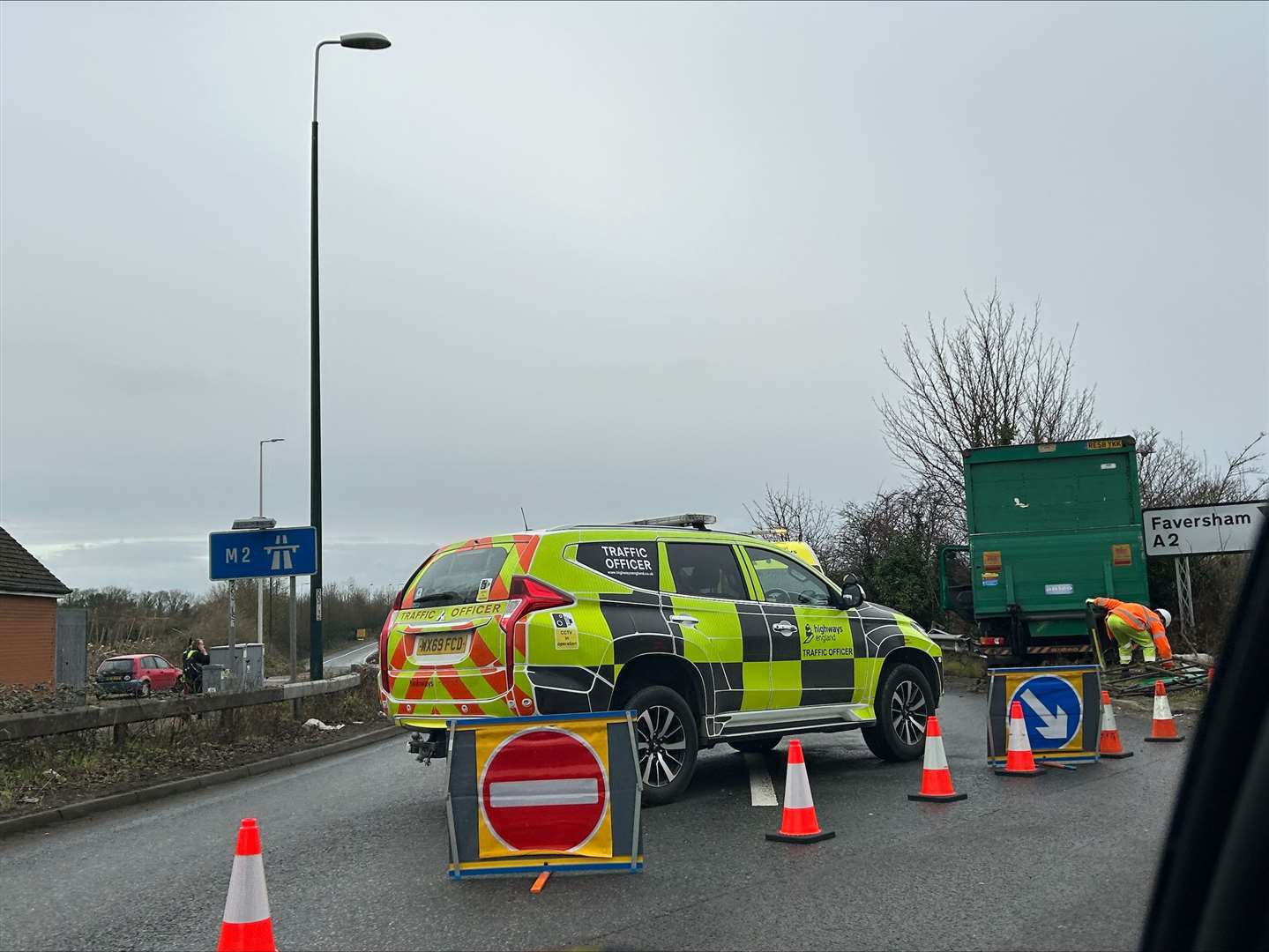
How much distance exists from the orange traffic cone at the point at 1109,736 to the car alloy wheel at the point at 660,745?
160 inches

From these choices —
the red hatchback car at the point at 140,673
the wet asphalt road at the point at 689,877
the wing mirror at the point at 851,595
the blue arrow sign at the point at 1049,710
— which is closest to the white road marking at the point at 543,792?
the wet asphalt road at the point at 689,877

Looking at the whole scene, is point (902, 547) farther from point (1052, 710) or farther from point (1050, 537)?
point (1052, 710)

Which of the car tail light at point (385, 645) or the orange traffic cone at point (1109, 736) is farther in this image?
the orange traffic cone at point (1109, 736)

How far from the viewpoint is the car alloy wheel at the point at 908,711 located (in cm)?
1037

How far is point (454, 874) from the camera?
258 inches

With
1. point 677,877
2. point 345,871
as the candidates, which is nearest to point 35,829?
point 345,871

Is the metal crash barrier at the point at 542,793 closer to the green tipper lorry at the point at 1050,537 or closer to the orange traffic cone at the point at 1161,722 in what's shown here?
the orange traffic cone at the point at 1161,722

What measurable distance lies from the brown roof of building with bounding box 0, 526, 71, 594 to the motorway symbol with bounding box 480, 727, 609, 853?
99.7 ft

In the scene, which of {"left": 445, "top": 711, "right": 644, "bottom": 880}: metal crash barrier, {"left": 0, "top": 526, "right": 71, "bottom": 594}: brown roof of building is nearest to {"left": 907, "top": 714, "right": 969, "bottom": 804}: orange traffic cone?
{"left": 445, "top": 711, "right": 644, "bottom": 880}: metal crash barrier

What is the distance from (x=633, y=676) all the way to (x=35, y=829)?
477 cm

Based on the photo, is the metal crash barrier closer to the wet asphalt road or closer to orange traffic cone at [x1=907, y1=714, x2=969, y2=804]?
the wet asphalt road

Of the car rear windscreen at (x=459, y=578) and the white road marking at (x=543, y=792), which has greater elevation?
the car rear windscreen at (x=459, y=578)

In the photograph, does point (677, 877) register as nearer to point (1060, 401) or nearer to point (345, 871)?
point (345, 871)

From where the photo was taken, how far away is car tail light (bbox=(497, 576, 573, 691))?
25.9ft
